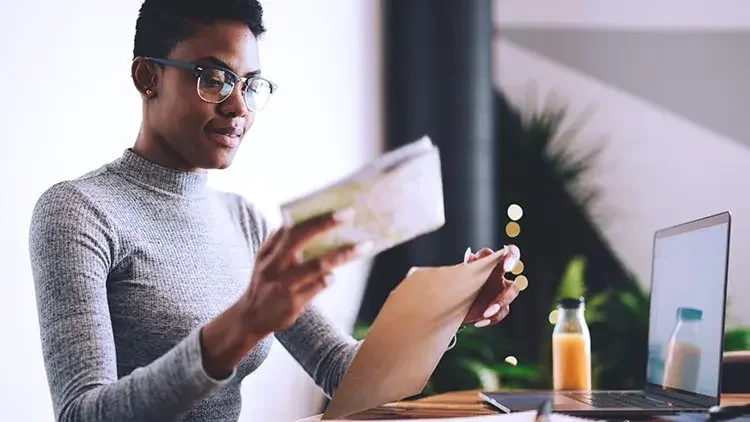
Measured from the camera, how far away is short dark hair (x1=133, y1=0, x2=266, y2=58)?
57.7 inches

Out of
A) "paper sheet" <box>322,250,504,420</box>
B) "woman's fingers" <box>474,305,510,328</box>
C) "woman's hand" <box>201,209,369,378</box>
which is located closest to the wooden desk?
"paper sheet" <box>322,250,504,420</box>

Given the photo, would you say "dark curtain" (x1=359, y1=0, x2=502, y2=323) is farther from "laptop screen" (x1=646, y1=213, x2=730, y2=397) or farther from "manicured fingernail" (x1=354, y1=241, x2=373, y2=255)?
"manicured fingernail" (x1=354, y1=241, x2=373, y2=255)

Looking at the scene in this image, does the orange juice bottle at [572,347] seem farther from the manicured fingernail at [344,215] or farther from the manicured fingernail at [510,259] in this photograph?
the manicured fingernail at [344,215]

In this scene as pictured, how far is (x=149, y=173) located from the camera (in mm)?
1546

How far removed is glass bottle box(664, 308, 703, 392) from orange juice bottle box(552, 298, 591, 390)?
0.18 m

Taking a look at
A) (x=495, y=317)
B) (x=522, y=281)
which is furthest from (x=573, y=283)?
(x=495, y=317)

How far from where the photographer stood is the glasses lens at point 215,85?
145cm

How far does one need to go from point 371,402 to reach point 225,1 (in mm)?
666

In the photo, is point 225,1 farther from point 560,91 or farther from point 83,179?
point 560,91

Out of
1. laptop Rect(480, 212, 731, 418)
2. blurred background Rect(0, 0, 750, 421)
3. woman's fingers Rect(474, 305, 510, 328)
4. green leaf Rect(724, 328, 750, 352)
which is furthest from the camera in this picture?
green leaf Rect(724, 328, 750, 352)

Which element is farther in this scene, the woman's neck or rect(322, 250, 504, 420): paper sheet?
the woman's neck

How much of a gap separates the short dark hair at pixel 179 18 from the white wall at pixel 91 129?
0.37 metres

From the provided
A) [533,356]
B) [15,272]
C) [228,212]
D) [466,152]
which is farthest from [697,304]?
[533,356]

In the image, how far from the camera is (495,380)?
3.09 m
